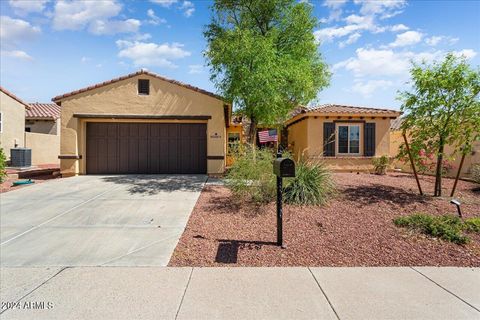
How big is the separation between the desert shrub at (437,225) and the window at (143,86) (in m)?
10.9

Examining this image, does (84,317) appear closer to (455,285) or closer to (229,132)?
(455,285)

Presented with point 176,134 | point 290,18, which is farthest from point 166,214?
point 290,18

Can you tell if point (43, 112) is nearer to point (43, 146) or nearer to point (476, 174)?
point (43, 146)

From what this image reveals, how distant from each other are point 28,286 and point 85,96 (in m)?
10.9

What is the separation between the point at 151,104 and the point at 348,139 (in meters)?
10.2

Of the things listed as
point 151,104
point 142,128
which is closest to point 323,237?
point 151,104

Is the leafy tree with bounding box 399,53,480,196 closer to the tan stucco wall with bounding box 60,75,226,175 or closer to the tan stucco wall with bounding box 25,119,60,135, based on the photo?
the tan stucco wall with bounding box 60,75,226,175

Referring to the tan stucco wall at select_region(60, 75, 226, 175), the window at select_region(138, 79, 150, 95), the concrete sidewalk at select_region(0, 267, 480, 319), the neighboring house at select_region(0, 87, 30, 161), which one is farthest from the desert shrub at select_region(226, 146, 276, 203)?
the neighboring house at select_region(0, 87, 30, 161)

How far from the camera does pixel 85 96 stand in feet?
42.1

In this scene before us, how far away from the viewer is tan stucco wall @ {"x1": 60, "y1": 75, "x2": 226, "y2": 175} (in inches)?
504

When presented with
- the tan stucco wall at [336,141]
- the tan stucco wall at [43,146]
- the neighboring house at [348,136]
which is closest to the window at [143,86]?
the neighboring house at [348,136]

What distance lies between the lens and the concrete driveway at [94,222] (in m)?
4.79

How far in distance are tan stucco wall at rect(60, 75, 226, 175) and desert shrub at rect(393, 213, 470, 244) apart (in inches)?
320

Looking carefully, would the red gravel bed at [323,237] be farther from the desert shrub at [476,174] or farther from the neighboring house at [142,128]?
the neighboring house at [142,128]
